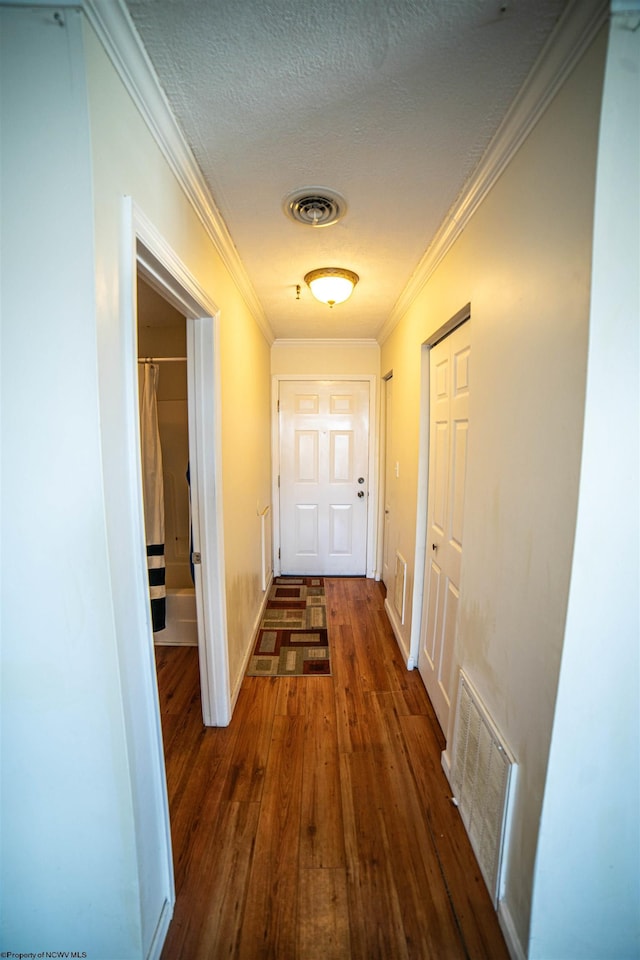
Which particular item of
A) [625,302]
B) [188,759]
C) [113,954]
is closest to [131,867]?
[113,954]

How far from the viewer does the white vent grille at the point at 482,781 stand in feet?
3.50

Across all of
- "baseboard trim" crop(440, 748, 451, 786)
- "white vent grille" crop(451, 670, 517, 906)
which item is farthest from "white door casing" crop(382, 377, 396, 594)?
"white vent grille" crop(451, 670, 517, 906)

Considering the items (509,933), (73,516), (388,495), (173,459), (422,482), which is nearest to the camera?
(73,516)

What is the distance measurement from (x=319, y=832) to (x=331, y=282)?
238 cm

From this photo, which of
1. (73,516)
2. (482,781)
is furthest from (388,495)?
(73,516)

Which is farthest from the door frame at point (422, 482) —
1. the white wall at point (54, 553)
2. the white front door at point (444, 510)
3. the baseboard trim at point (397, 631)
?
the white wall at point (54, 553)

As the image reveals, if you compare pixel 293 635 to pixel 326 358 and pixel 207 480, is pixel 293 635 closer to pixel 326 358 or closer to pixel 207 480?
pixel 207 480

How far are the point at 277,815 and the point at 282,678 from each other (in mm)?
816

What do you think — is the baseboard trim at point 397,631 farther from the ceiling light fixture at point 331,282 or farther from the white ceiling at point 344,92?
the white ceiling at point 344,92

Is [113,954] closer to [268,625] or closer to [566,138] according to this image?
[268,625]

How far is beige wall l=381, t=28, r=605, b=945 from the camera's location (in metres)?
0.81

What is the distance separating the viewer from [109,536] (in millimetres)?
835

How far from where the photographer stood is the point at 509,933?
1.03m

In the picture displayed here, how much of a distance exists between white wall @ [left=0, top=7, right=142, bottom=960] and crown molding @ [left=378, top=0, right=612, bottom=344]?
0.98m
